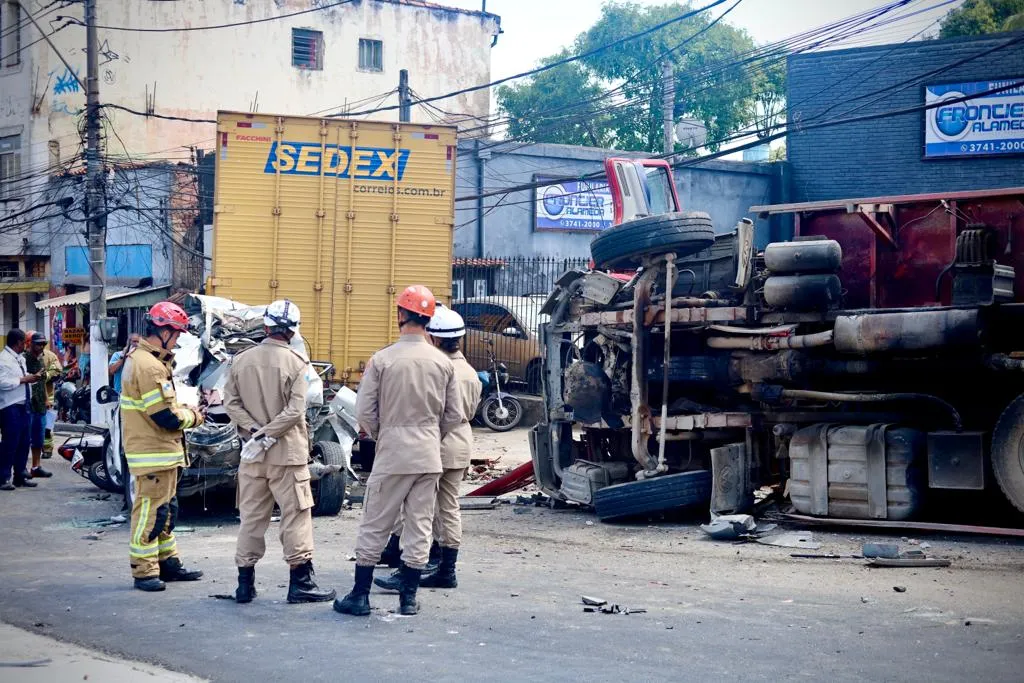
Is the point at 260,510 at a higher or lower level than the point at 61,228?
lower

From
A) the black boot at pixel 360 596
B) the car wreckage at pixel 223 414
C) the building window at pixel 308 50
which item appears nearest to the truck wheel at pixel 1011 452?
the black boot at pixel 360 596

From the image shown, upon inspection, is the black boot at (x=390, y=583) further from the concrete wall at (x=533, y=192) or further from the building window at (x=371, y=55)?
the building window at (x=371, y=55)

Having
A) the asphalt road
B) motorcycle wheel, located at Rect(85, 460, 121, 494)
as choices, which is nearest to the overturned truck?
the asphalt road

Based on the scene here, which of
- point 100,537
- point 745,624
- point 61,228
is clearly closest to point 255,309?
point 100,537

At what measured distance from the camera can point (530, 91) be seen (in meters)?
44.3

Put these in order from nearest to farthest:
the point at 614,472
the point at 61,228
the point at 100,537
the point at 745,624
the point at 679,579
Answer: the point at 745,624 < the point at 679,579 < the point at 100,537 < the point at 614,472 < the point at 61,228

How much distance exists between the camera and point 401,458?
6.74 m

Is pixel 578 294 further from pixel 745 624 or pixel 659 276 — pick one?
pixel 745 624

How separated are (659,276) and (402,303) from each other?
13.5 feet

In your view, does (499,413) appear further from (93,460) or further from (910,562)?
(910,562)

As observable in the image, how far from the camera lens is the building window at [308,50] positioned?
125 feet

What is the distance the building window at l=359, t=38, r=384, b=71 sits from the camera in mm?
38969

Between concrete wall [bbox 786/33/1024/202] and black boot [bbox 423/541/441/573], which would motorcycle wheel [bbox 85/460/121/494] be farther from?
concrete wall [bbox 786/33/1024/202]

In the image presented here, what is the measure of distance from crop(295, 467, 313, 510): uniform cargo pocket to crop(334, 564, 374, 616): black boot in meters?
0.56
